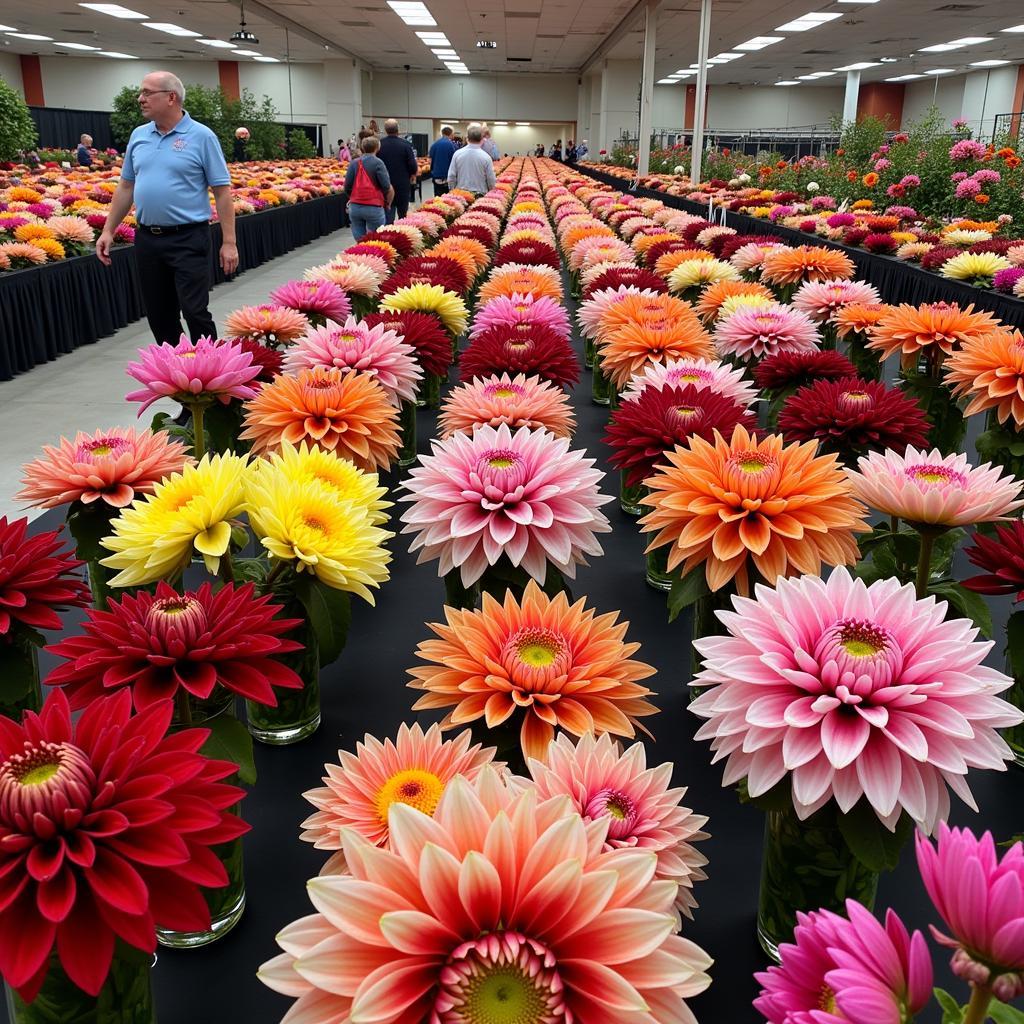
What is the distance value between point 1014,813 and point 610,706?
1.45ft

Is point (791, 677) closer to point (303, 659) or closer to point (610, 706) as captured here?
point (610, 706)

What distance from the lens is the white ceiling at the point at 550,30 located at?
567 inches

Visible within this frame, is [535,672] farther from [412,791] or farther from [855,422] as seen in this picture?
[855,422]

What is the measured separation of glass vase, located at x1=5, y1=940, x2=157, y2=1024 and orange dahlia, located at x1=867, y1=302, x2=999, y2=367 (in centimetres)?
159

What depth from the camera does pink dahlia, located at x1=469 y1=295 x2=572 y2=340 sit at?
1987 millimetres

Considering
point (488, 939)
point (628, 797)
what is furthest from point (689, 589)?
point (488, 939)

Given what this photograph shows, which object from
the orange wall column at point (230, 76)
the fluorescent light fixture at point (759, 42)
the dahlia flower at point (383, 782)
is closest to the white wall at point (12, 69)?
the orange wall column at point (230, 76)

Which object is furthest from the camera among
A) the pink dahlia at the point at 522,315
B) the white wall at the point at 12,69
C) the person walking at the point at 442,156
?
the white wall at the point at 12,69

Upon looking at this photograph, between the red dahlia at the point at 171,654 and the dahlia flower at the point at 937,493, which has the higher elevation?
the dahlia flower at the point at 937,493

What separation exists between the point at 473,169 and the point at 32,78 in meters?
22.5

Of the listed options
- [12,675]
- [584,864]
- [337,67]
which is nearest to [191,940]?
[12,675]

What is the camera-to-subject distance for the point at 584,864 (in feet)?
1.59

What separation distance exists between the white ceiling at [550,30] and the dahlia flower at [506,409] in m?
14.2

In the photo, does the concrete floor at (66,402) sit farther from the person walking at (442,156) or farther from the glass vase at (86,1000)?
the person walking at (442,156)
